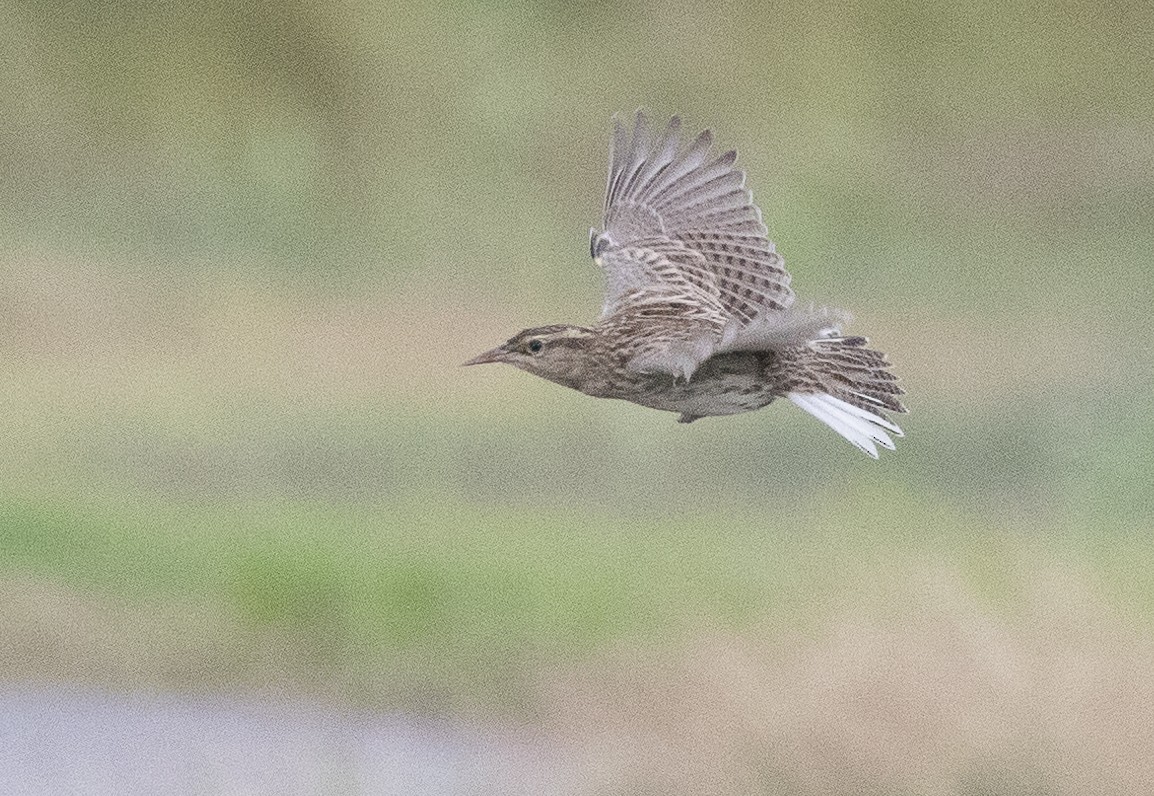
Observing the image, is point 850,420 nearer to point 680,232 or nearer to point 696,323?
point 696,323

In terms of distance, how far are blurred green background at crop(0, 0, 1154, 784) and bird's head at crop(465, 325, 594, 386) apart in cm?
46

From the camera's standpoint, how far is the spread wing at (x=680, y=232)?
33.5 inches

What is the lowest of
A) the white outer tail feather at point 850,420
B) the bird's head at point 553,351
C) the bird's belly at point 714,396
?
the white outer tail feather at point 850,420

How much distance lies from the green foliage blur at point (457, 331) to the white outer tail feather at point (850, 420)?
509mm

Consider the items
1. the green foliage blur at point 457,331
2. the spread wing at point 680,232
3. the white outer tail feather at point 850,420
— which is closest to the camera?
the white outer tail feather at point 850,420

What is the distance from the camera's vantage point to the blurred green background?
121 cm

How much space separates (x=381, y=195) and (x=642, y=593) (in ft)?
1.23

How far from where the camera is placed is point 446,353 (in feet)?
3.77

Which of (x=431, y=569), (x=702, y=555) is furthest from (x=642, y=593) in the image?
(x=431, y=569)

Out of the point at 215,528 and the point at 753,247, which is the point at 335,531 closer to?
the point at 215,528

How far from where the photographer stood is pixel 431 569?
1.23 metres

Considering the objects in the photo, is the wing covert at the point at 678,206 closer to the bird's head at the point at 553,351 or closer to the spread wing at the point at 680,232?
the spread wing at the point at 680,232

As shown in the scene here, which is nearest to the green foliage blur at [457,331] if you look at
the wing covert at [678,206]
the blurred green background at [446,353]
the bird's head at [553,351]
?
the blurred green background at [446,353]

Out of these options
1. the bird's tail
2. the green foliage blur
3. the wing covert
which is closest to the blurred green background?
the green foliage blur
